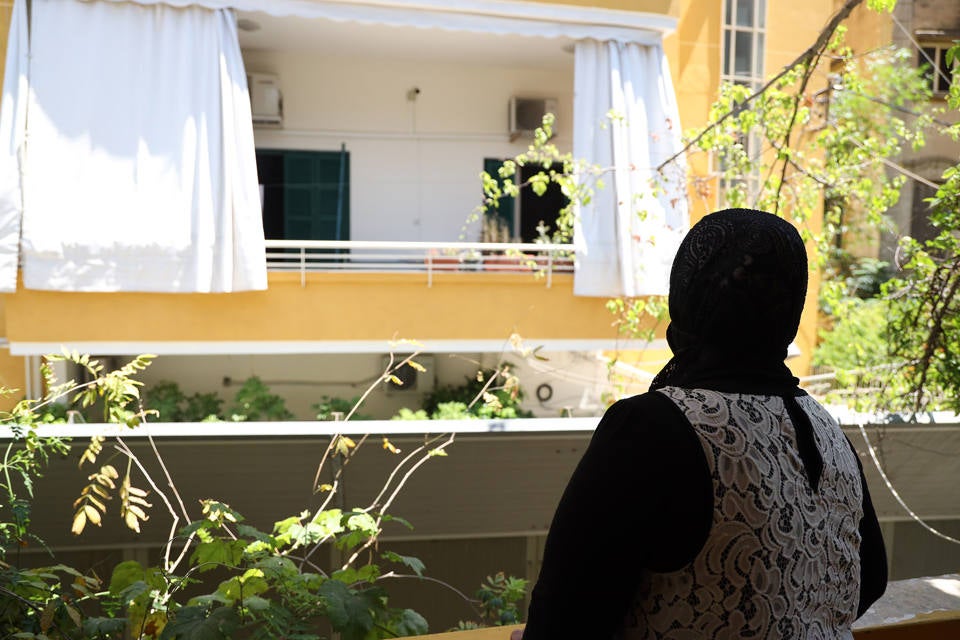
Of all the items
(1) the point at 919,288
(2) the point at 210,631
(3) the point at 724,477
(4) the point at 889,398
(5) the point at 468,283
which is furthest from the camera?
(5) the point at 468,283

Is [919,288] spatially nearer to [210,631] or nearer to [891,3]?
[891,3]

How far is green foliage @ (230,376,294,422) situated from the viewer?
754 centimetres

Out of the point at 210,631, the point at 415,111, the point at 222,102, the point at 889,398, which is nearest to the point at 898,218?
the point at 415,111

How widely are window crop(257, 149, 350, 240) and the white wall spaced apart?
11cm

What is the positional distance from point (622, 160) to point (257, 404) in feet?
13.4

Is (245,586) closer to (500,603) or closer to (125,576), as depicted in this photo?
(125,576)

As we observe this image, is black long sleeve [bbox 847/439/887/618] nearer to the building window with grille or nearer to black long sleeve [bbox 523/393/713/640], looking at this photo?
black long sleeve [bbox 523/393/713/640]

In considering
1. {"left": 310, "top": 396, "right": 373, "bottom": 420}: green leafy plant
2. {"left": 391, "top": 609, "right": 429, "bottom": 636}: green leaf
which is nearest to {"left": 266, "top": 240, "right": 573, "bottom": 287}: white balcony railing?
{"left": 310, "top": 396, "right": 373, "bottom": 420}: green leafy plant

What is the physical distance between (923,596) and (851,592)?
1.09 meters

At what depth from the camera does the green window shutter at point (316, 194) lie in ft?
27.7

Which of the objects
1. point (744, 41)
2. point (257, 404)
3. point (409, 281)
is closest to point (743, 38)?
point (744, 41)

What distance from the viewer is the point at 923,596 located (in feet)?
6.52

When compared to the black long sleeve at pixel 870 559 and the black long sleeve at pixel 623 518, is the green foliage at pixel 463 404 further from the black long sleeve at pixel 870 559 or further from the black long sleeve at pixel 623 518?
the black long sleeve at pixel 623 518

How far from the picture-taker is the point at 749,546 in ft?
3.24
